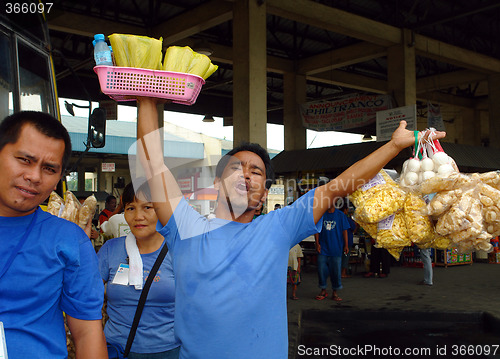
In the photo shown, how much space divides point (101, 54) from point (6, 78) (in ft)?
6.13

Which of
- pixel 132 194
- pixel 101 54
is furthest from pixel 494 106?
pixel 101 54

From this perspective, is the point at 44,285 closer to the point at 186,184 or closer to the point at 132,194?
the point at 186,184

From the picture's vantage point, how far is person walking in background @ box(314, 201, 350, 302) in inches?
341

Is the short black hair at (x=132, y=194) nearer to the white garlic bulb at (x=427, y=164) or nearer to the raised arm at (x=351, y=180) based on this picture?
the raised arm at (x=351, y=180)

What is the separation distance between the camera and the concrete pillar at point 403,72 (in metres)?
12.8

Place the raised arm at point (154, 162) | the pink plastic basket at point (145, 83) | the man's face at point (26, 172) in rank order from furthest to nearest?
the raised arm at point (154, 162) < the pink plastic basket at point (145, 83) < the man's face at point (26, 172)

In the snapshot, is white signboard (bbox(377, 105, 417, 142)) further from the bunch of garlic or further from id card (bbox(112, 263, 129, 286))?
id card (bbox(112, 263, 129, 286))

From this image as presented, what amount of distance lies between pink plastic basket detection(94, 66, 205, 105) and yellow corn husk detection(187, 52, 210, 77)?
0.13ft

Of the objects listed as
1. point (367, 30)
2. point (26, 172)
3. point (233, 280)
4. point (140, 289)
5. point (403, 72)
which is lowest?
point (140, 289)

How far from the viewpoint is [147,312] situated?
8.70 feet

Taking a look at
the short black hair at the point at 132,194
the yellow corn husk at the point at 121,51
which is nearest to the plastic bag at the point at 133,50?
the yellow corn husk at the point at 121,51

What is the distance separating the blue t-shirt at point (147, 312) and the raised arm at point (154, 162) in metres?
A: 0.87

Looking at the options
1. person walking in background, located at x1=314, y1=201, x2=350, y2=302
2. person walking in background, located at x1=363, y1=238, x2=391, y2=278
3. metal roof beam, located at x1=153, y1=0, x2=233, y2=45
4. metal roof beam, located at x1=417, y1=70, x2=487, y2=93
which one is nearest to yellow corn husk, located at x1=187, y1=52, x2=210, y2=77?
person walking in background, located at x1=314, y1=201, x2=350, y2=302

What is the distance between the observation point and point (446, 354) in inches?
236
